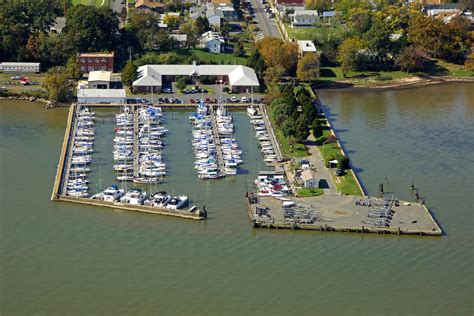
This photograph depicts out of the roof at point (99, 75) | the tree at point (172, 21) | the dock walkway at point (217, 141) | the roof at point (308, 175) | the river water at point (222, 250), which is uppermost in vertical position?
the tree at point (172, 21)

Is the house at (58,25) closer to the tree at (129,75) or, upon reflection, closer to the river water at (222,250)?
the tree at (129,75)

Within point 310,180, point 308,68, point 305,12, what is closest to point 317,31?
point 305,12

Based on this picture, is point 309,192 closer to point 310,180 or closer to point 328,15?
point 310,180

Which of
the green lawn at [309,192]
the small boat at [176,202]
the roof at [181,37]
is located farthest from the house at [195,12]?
the small boat at [176,202]

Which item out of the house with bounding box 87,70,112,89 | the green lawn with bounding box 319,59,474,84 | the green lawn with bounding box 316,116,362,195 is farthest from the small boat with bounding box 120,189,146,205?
the green lawn with bounding box 319,59,474,84

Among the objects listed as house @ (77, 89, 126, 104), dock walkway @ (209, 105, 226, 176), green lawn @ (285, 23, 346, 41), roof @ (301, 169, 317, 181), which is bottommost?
roof @ (301, 169, 317, 181)

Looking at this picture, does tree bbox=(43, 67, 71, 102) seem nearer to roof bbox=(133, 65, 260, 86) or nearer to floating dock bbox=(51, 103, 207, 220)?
roof bbox=(133, 65, 260, 86)
